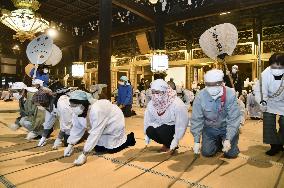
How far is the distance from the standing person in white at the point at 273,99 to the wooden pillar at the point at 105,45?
4.50 meters

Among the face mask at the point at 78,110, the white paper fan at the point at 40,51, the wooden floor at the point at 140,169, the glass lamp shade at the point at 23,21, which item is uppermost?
the glass lamp shade at the point at 23,21

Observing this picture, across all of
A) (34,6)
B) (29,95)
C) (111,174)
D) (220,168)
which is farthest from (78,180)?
(34,6)

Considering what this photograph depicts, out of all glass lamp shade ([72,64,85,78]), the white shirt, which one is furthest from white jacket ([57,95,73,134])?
glass lamp shade ([72,64,85,78])

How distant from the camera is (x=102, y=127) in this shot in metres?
3.45

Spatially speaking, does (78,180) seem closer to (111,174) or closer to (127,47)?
(111,174)

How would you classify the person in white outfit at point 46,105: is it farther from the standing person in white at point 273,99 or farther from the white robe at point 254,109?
the white robe at point 254,109

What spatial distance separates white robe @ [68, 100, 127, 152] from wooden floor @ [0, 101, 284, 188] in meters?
0.22

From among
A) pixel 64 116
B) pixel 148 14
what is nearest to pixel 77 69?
pixel 148 14

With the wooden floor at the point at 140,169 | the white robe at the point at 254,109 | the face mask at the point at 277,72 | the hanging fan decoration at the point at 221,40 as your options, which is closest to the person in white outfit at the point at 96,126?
the wooden floor at the point at 140,169

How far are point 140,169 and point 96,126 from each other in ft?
2.54

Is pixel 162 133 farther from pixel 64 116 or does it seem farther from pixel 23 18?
pixel 23 18

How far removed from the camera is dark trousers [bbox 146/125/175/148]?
3830 mm

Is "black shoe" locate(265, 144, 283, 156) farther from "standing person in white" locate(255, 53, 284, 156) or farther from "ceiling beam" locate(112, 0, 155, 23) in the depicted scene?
"ceiling beam" locate(112, 0, 155, 23)

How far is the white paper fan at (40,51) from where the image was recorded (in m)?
4.90
